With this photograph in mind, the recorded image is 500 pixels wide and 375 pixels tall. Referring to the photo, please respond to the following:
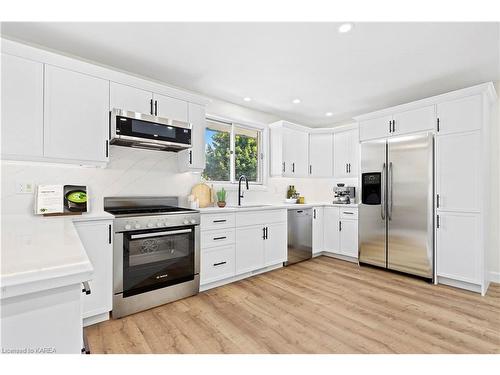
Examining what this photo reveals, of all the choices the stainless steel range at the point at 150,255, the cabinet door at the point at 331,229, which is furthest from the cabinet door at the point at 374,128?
the stainless steel range at the point at 150,255

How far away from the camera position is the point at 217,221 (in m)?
3.04

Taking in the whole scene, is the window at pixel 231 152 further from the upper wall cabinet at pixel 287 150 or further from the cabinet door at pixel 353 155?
the cabinet door at pixel 353 155

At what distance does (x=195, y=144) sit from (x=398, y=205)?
2.81 metres

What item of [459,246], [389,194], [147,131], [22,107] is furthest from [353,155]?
[22,107]

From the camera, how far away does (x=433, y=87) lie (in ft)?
11.0

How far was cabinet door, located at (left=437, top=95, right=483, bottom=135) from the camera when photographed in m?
2.94

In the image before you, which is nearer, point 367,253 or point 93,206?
point 93,206

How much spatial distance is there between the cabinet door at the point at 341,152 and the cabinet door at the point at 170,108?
290cm

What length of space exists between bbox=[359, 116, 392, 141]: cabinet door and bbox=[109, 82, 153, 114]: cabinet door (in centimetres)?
305

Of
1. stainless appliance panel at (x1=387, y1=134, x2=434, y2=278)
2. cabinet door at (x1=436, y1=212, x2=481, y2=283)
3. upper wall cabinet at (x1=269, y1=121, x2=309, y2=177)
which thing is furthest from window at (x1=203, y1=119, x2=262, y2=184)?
cabinet door at (x1=436, y1=212, x2=481, y2=283)

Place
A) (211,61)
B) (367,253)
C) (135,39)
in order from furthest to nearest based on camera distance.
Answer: (367,253) → (211,61) → (135,39)
